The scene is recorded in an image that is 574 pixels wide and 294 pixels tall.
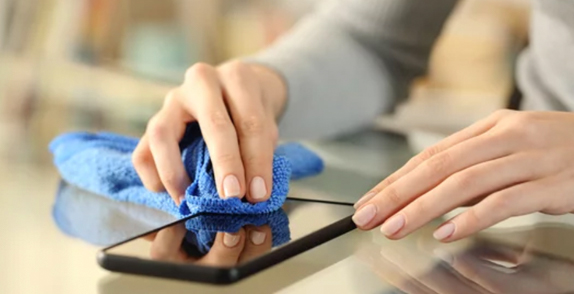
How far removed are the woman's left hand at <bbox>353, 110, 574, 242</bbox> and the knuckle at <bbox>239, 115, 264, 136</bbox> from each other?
0.11 meters

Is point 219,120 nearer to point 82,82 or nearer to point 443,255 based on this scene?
point 443,255

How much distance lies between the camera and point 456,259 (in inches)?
19.6

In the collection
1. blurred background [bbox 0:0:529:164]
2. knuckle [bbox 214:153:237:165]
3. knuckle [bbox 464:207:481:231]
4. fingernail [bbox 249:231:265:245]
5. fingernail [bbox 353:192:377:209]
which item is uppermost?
knuckle [bbox 214:153:237:165]

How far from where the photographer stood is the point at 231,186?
1.75 feet

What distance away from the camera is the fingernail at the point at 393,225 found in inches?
20.0

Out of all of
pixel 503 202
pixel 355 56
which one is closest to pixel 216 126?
pixel 503 202

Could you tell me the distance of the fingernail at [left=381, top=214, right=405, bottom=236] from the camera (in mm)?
508

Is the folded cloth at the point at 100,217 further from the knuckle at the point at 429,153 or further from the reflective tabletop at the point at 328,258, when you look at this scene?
the knuckle at the point at 429,153

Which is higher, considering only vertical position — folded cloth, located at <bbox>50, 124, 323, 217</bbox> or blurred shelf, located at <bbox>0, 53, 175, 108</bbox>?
folded cloth, located at <bbox>50, 124, 323, 217</bbox>

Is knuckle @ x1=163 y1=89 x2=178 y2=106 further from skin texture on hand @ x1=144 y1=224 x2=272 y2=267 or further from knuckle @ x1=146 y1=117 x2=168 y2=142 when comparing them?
skin texture on hand @ x1=144 y1=224 x2=272 y2=267

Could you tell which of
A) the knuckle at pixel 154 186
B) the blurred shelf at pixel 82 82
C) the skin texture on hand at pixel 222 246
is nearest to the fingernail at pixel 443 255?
the skin texture on hand at pixel 222 246

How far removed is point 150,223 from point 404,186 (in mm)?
174

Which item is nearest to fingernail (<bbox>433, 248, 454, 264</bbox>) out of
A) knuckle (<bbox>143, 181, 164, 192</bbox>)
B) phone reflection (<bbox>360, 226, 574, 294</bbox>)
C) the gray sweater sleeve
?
phone reflection (<bbox>360, 226, 574, 294</bbox>)

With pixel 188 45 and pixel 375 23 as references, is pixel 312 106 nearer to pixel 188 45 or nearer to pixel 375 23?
pixel 375 23
